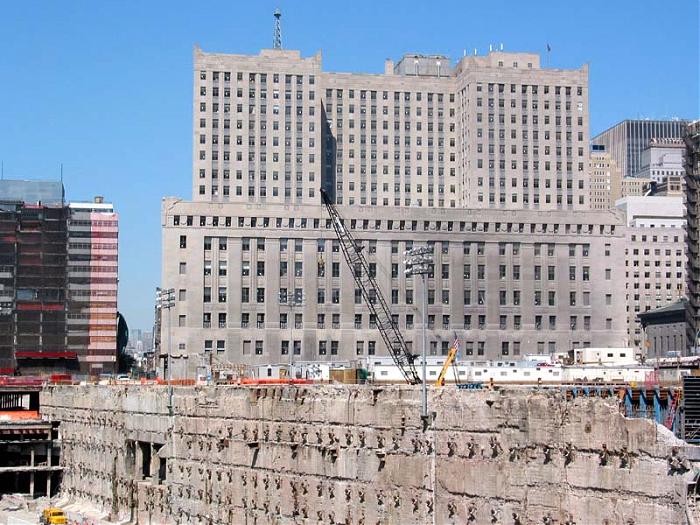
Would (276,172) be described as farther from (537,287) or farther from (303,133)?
(537,287)

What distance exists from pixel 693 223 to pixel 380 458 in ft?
419

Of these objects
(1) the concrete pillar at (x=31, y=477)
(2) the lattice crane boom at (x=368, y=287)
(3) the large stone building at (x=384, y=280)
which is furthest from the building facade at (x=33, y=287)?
(1) the concrete pillar at (x=31, y=477)

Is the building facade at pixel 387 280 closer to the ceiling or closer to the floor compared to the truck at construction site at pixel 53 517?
closer to the ceiling

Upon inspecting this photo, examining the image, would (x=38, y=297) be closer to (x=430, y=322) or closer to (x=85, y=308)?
(x=85, y=308)

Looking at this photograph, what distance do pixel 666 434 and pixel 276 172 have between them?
522 ft

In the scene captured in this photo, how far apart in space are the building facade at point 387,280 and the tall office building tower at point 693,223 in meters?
10.7

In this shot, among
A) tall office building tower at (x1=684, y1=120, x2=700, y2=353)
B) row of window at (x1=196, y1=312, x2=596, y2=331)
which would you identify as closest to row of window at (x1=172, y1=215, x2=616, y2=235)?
tall office building tower at (x1=684, y1=120, x2=700, y2=353)

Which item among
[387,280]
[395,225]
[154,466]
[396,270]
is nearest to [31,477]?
[154,466]

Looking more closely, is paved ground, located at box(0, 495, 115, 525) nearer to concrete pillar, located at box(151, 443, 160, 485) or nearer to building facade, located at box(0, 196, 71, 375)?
concrete pillar, located at box(151, 443, 160, 485)

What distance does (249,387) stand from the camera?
7006cm

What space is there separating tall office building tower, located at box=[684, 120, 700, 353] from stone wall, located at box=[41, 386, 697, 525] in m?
109

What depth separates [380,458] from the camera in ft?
187

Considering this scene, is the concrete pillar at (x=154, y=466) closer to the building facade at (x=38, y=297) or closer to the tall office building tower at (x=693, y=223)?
the tall office building tower at (x=693, y=223)

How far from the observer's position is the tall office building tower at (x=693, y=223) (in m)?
168
